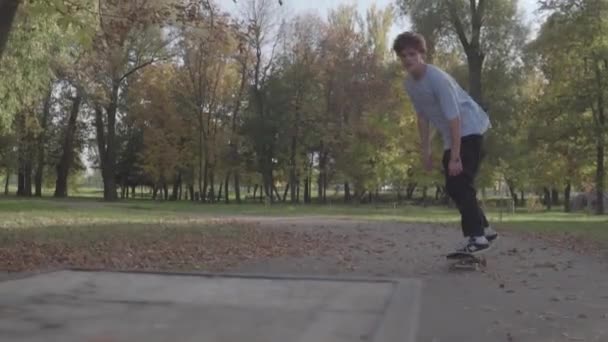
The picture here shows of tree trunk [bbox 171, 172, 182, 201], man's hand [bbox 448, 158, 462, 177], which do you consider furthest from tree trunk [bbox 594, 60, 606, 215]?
tree trunk [bbox 171, 172, 182, 201]

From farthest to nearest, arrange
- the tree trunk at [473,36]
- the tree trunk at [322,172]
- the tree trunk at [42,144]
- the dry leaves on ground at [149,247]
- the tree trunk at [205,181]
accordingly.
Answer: the tree trunk at [42,144], the tree trunk at [322,172], the tree trunk at [205,181], the tree trunk at [473,36], the dry leaves on ground at [149,247]

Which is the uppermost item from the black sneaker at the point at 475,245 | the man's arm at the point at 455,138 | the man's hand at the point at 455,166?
the man's arm at the point at 455,138

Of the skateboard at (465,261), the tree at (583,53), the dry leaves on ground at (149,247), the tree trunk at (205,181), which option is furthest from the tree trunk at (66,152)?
the skateboard at (465,261)

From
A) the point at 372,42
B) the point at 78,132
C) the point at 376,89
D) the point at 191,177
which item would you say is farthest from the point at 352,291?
the point at 78,132

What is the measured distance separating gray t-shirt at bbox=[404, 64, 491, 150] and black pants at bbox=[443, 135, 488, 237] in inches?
4.0

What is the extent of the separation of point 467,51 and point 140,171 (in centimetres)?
3176

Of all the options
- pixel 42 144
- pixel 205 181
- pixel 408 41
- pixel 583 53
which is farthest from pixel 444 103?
pixel 42 144

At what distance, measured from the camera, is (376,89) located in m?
45.5

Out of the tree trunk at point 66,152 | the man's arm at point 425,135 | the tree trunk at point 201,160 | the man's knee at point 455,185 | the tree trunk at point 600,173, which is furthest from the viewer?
the tree trunk at point 66,152

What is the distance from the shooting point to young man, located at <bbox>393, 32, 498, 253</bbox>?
599 centimetres

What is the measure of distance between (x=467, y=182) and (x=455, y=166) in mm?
315

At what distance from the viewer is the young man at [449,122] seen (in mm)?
5988

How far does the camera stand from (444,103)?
5.91 metres

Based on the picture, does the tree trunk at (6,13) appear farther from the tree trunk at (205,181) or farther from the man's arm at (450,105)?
the tree trunk at (205,181)
